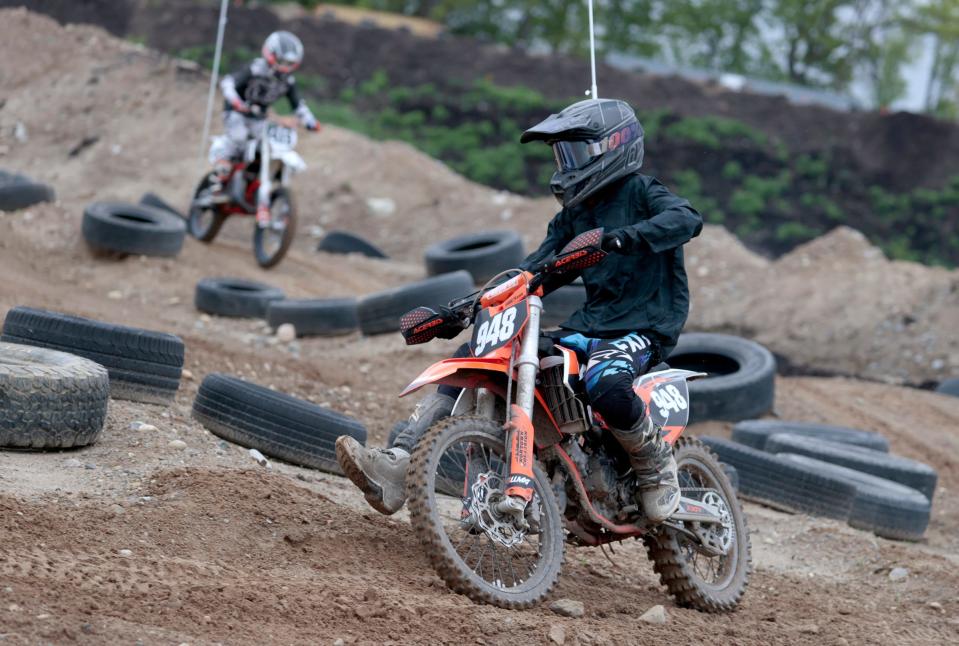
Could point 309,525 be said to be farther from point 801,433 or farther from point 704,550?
point 801,433

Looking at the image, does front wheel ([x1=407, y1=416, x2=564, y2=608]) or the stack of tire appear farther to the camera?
the stack of tire

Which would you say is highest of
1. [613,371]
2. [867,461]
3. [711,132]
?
[711,132]

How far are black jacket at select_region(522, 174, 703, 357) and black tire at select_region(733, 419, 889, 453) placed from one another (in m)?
4.83

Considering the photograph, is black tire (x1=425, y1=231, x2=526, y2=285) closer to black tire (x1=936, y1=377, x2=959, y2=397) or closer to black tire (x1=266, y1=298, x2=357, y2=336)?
black tire (x1=266, y1=298, x2=357, y2=336)

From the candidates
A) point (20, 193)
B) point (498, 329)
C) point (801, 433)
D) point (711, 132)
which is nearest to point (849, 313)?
point (801, 433)

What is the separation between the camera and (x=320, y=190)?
70.8 ft

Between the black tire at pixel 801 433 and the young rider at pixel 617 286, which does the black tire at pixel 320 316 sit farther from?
the young rider at pixel 617 286

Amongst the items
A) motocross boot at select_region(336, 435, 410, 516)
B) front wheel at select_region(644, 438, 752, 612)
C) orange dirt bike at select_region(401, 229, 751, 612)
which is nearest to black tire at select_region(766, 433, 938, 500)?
front wheel at select_region(644, 438, 752, 612)

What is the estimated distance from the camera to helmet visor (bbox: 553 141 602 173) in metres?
5.46

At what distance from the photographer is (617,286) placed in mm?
5586

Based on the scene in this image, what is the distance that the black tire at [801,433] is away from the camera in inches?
406

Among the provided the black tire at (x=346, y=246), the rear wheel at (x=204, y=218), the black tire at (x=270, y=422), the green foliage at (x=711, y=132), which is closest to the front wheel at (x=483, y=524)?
the black tire at (x=270, y=422)

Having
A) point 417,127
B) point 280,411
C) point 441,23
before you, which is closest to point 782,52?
point 441,23

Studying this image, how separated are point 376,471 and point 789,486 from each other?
4756 mm
